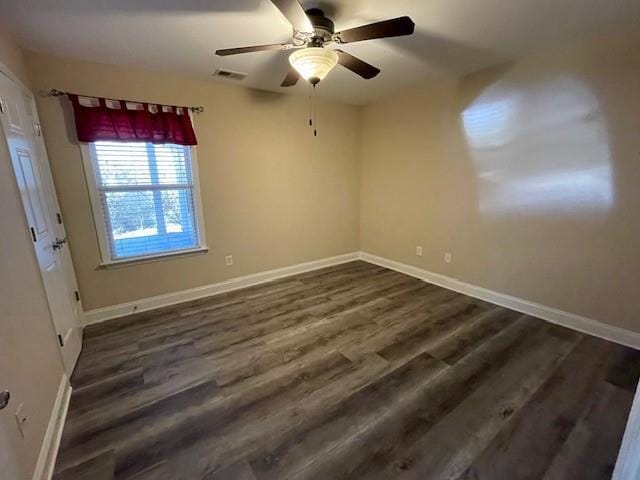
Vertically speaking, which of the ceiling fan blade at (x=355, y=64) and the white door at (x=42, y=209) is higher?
the ceiling fan blade at (x=355, y=64)

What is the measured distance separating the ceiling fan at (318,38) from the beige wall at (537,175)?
161 cm

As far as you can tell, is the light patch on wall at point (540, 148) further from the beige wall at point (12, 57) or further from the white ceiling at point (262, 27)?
the beige wall at point (12, 57)

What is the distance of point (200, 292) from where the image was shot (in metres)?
3.47

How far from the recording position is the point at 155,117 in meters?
2.87

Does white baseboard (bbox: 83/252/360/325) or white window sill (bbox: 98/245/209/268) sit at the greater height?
white window sill (bbox: 98/245/209/268)

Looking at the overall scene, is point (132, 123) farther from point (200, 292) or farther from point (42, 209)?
point (200, 292)

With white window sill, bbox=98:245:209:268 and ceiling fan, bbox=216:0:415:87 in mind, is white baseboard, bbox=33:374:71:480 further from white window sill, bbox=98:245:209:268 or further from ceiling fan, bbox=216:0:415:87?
ceiling fan, bbox=216:0:415:87

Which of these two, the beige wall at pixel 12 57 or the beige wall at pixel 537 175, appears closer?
the beige wall at pixel 12 57

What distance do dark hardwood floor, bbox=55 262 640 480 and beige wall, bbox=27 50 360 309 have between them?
0.62 meters

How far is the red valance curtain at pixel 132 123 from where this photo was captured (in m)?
2.56

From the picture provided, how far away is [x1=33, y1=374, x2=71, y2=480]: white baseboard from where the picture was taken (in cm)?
137

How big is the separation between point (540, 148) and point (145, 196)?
3.89 meters

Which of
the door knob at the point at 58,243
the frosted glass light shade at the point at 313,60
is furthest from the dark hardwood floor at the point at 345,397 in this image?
the frosted glass light shade at the point at 313,60

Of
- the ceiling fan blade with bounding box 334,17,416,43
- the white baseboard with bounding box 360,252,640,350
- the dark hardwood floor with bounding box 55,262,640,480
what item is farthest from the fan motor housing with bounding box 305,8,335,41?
the white baseboard with bounding box 360,252,640,350
